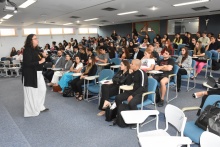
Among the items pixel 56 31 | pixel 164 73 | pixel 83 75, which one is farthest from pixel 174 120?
pixel 56 31

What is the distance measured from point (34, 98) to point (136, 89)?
201cm

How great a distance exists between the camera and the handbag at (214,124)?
6.22ft

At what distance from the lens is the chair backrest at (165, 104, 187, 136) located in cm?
191

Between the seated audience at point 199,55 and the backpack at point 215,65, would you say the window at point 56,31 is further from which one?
the backpack at point 215,65

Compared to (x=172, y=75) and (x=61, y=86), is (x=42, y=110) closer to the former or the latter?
(x=61, y=86)

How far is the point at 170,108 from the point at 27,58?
2680 millimetres

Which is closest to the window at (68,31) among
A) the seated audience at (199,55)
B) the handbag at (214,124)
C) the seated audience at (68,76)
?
the seated audience at (68,76)

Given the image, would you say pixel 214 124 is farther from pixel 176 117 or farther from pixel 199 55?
pixel 199 55

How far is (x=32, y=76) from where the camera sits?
3.52 metres

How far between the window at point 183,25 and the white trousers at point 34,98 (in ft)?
34.2

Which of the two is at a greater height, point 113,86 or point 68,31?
point 68,31

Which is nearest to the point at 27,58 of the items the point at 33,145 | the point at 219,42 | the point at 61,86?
the point at 33,145

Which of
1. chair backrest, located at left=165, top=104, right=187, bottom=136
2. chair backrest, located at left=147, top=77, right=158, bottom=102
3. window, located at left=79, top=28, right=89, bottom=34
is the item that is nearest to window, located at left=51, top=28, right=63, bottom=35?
window, located at left=79, top=28, right=89, bottom=34

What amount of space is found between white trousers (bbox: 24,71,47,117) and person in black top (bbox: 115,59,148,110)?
5.18ft
